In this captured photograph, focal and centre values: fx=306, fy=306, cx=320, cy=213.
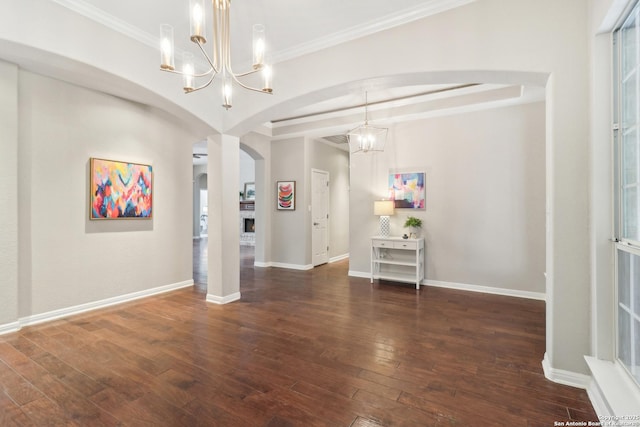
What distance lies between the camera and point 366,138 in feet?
16.6

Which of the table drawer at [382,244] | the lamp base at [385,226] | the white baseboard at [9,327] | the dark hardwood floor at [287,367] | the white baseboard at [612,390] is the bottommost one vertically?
the dark hardwood floor at [287,367]

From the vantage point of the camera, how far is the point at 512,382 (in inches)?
88.7

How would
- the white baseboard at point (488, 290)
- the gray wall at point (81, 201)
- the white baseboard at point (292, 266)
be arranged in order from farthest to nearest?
the white baseboard at point (292, 266)
the white baseboard at point (488, 290)
the gray wall at point (81, 201)

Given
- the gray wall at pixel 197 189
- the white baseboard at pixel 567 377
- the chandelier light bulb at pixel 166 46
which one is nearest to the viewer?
the chandelier light bulb at pixel 166 46

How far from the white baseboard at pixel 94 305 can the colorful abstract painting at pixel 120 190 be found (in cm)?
110

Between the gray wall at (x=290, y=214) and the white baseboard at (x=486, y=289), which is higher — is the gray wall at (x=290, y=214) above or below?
above

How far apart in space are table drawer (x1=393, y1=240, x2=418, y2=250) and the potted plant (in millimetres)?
294

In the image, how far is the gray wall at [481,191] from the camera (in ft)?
14.4

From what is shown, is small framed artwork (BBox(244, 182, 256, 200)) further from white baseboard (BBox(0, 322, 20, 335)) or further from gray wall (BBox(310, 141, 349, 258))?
white baseboard (BBox(0, 322, 20, 335))

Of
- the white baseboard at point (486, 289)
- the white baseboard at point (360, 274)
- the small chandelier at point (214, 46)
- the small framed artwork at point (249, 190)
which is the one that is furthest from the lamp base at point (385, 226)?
the small framed artwork at point (249, 190)

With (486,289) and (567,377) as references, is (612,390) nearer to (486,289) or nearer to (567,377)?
(567,377)

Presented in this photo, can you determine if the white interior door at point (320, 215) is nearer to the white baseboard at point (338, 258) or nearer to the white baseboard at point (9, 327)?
the white baseboard at point (338, 258)

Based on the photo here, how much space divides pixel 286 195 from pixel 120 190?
3303 millimetres

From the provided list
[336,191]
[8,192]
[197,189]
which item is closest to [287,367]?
[8,192]
